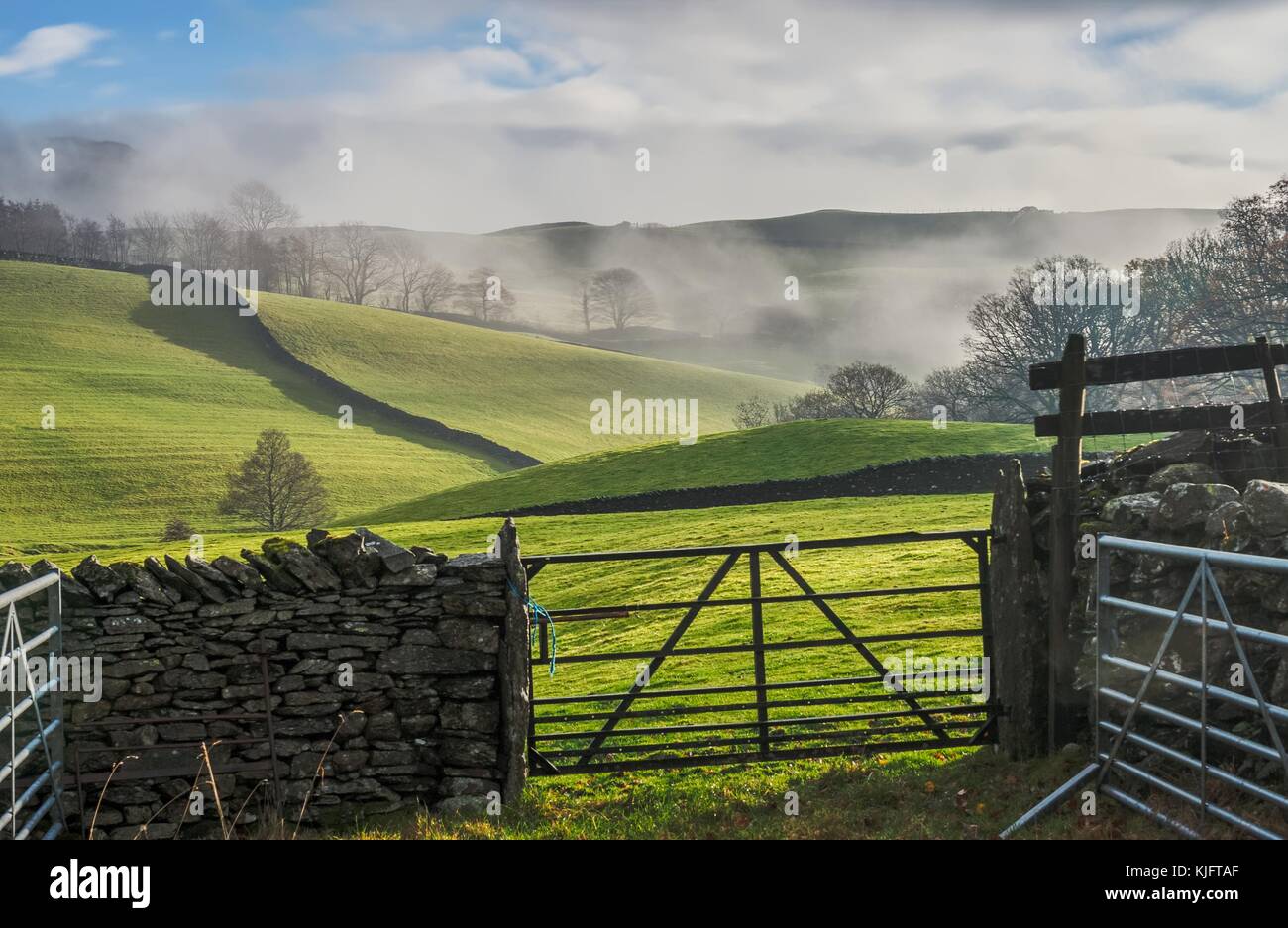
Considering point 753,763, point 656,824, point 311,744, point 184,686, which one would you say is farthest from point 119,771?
point 753,763

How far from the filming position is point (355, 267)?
501ft

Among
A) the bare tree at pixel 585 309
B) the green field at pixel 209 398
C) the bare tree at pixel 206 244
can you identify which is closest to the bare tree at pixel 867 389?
the green field at pixel 209 398

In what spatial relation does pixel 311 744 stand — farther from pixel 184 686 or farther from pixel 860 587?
pixel 860 587

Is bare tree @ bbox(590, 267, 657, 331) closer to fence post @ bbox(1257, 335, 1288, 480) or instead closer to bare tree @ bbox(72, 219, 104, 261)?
bare tree @ bbox(72, 219, 104, 261)

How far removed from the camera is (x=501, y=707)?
872 centimetres

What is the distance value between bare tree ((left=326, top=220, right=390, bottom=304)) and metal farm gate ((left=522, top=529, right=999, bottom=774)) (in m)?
132

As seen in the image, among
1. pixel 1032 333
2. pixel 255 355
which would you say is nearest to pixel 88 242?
pixel 255 355

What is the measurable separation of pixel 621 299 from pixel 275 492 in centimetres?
12503

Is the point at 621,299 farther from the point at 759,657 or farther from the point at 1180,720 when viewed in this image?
the point at 1180,720

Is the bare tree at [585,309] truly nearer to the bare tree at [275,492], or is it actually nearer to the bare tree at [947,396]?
the bare tree at [947,396]

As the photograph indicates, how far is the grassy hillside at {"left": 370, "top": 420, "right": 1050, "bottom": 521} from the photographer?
43.6 meters

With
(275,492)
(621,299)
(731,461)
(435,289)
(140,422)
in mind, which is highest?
(621,299)

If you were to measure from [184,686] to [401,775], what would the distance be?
1.86m

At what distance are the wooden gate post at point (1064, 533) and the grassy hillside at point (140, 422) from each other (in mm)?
52552
